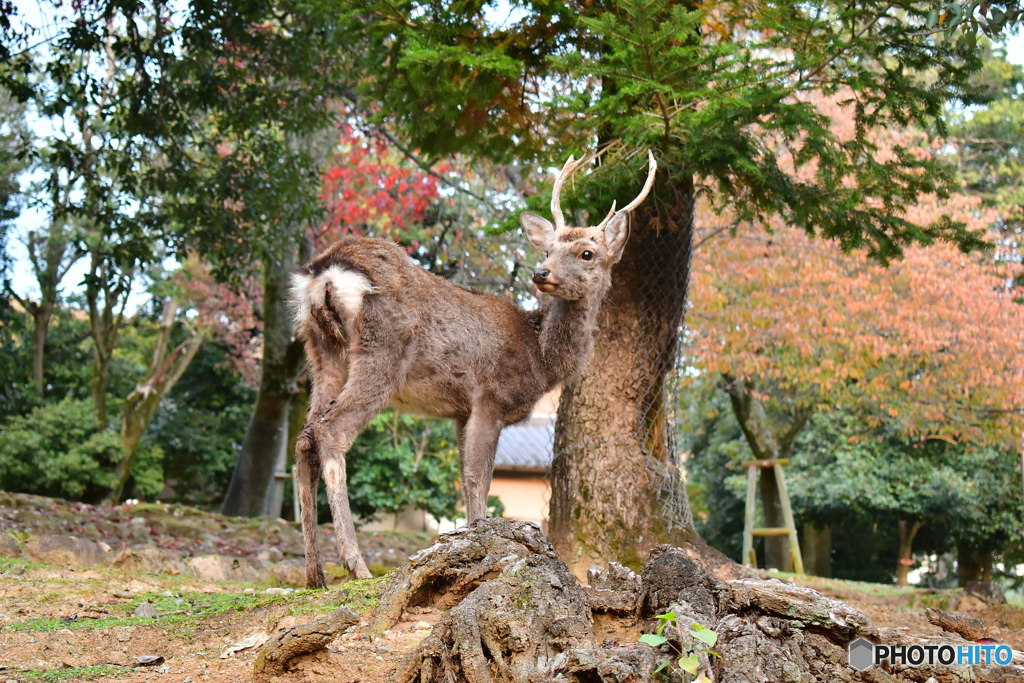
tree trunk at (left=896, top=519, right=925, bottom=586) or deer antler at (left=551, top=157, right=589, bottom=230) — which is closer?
deer antler at (left=551, top=157, right=589, bottom=230)

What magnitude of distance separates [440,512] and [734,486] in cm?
552

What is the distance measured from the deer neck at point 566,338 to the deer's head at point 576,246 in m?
0.10

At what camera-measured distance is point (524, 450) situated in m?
20.0

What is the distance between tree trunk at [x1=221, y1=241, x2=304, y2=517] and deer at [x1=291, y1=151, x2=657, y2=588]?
703cm

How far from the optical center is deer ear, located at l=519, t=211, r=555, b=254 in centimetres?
579

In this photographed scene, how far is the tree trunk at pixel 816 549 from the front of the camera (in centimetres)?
1733

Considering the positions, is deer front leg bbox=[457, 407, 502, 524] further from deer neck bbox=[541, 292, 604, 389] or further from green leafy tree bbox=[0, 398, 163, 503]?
green leafy tree bbox=[0, 398, 163, 503]

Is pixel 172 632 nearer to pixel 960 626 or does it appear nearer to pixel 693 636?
pixel 693 636

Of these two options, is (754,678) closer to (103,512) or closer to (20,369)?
(103,512)

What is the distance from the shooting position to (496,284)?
490 inches

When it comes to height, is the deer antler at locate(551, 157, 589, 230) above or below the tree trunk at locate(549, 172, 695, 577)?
above

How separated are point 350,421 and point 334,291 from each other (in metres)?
0.78

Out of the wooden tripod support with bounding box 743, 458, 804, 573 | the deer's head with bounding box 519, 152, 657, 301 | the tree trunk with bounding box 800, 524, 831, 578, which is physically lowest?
the tree trunk with bounding box 800, 524, 831, 578

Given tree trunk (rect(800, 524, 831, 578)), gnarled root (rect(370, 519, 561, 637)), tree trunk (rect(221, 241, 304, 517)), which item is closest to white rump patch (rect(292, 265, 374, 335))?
gnarled root (rect(370, 519, 561, 637))
